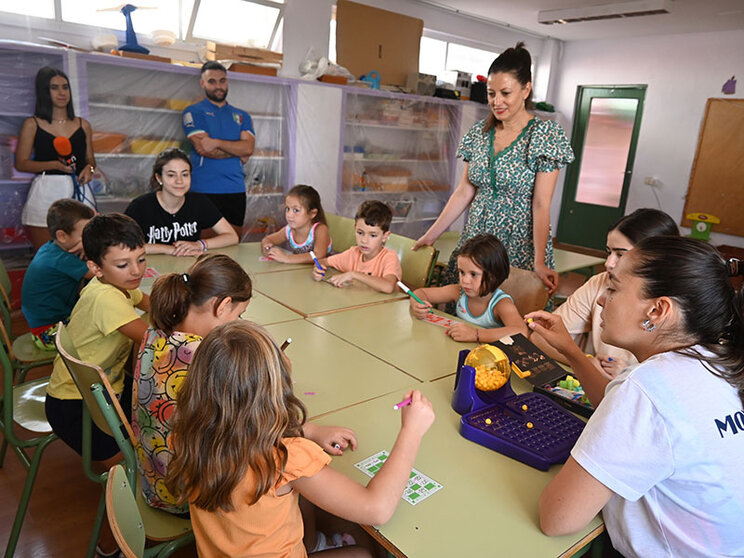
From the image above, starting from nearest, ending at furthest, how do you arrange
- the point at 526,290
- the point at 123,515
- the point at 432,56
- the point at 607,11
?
the point at 123,515, the point at 526,290, the point at 607,11, the point at 432,56

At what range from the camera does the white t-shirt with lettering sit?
0.87 metres

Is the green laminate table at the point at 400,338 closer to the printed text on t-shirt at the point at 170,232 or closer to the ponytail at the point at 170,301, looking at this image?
the ponytail at the point at 170,301

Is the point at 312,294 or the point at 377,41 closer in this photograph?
the point at 312,294

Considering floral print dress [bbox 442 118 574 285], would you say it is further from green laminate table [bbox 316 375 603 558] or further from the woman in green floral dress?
green laminate table [bbox 316 375 603 558]

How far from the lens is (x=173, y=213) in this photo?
284 centimetres

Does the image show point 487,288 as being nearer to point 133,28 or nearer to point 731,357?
point 731,357

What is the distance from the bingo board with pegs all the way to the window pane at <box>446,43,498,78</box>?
617cm

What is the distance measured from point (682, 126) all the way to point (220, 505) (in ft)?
24.3

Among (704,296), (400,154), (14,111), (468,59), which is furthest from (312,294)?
(468,59)

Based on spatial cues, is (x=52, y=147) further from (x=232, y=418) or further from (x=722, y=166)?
(x=722, y=166)

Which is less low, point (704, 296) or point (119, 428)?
point (704, 296)

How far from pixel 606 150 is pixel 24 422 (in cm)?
759

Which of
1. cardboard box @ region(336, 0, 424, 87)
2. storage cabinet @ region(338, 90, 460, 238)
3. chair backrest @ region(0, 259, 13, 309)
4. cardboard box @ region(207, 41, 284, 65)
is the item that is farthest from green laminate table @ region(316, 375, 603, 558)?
cardboard box @ region(336, 0, 424, 87)

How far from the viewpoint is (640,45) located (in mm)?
6926
